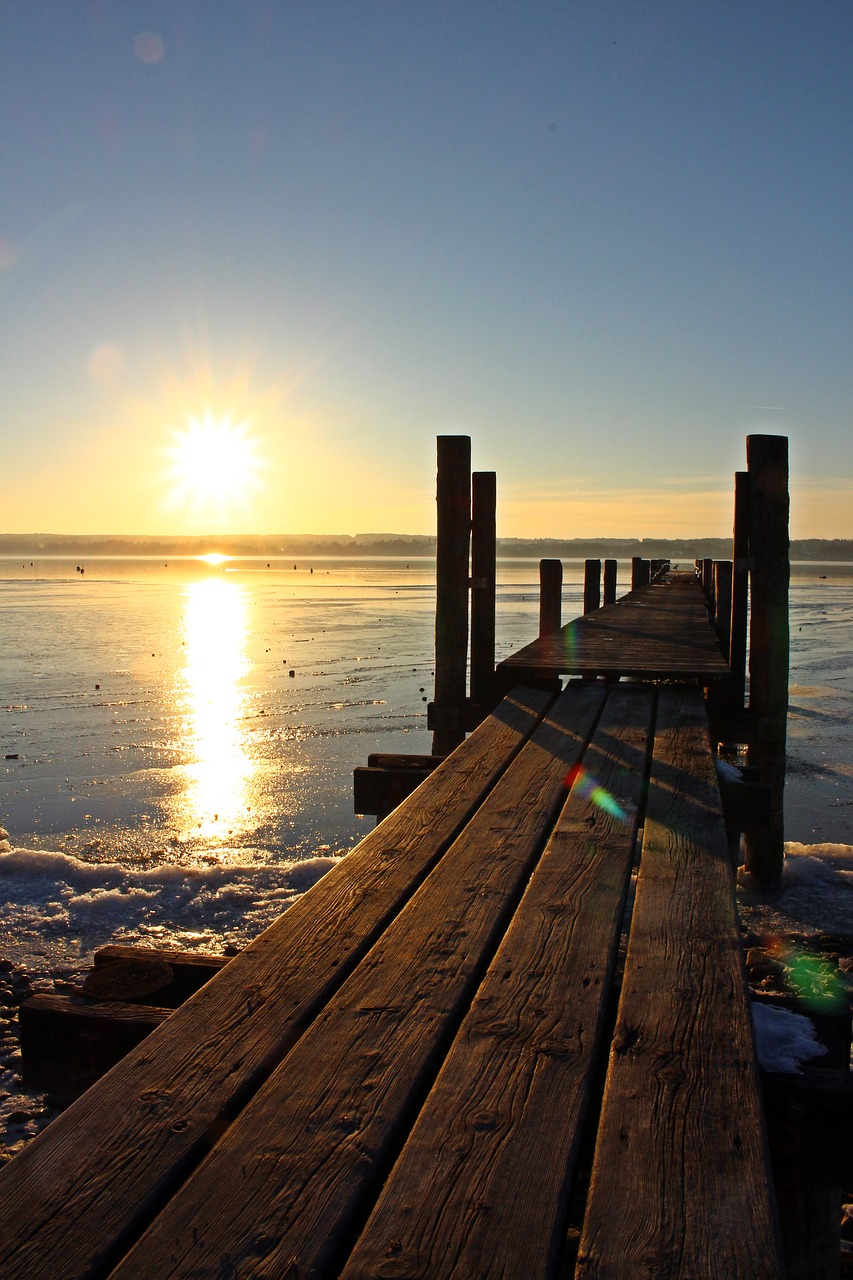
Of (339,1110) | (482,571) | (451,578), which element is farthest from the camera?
(482,571)

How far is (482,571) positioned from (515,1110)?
6.21 meters

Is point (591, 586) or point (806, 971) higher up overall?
point (591, 586)

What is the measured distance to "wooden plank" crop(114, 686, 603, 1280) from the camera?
4.73ft

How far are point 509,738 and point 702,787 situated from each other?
117 cm

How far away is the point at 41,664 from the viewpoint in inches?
738

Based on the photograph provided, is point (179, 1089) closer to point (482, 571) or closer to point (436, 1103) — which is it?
point (436, 1103)

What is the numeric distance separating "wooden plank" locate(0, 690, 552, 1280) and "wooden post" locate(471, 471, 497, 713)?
183 inches

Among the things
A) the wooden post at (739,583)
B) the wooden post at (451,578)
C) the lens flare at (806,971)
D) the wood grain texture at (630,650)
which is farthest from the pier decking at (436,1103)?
the wooden post at (739,583)

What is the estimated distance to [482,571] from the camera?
780 cm

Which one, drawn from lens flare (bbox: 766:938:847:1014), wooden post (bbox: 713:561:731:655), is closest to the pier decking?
lens flare (bbox: 766:938:847:1014)

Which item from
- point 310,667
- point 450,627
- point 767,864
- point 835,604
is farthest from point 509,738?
point 835,604

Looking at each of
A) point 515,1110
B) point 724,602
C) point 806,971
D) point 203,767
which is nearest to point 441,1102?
point 515,1110

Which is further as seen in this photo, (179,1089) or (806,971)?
(806,971)

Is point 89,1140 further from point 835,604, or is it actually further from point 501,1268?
point 835,604
